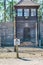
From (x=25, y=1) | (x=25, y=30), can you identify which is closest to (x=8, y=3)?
(x=25, y=1)

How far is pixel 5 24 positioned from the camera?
21391 millimetres

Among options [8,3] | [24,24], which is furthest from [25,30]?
[8,3]

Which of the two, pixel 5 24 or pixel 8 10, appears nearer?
pixel 5 24

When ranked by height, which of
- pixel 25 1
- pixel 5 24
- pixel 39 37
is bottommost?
pixel 39 37

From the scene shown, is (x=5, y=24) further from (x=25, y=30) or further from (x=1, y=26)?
(x=25, y=30)

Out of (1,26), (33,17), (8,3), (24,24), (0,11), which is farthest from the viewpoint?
(8,3)

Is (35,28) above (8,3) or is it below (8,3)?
below

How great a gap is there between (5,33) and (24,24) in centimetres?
280

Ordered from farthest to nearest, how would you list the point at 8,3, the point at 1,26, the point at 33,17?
the point at 8,3, the point at 33,17, the point at 1,26

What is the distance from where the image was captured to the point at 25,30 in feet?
77.9

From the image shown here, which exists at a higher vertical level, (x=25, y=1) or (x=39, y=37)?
(x=25, y=1)

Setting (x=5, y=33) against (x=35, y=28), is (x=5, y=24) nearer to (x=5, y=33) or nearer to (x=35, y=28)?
(x=5, y=33)

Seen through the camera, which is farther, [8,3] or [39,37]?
Answer: [8,3]

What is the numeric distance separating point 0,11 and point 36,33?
15.7 m
